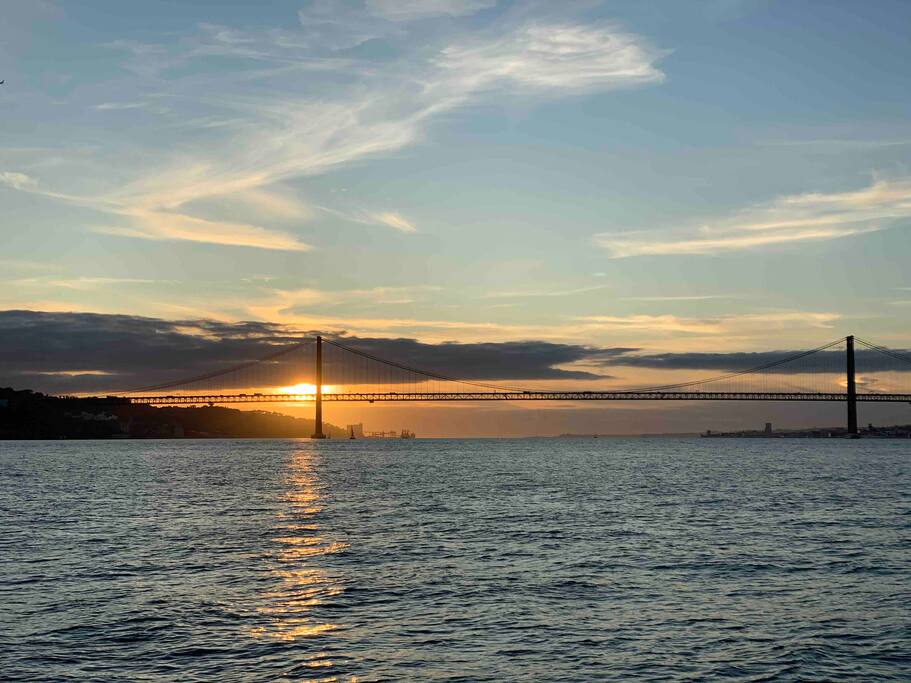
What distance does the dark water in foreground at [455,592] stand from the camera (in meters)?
18.0

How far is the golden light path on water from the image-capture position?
20203 mm

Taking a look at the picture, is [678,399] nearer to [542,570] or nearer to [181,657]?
[542,570]

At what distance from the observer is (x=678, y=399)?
181250mm

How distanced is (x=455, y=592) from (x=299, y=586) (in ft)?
14.6

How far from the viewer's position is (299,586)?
25875mm

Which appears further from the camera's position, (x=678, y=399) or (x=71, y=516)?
(x=678, y=399)

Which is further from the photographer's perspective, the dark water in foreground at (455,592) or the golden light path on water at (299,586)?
the golden light path on water at (299,586)

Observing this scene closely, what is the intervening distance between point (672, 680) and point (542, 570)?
11.5 meters

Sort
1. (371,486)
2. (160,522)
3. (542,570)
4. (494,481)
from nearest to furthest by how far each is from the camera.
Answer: (542,570), (160,522), (371,486), (494,481)

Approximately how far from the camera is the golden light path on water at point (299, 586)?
795 inches

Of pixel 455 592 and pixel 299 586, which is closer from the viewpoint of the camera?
pixel 455 592

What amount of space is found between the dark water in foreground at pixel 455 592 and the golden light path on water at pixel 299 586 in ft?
0.31

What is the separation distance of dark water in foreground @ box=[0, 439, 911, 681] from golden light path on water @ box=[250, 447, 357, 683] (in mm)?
95

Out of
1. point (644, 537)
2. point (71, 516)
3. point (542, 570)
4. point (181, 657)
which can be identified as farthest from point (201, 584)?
point (71, 516)
